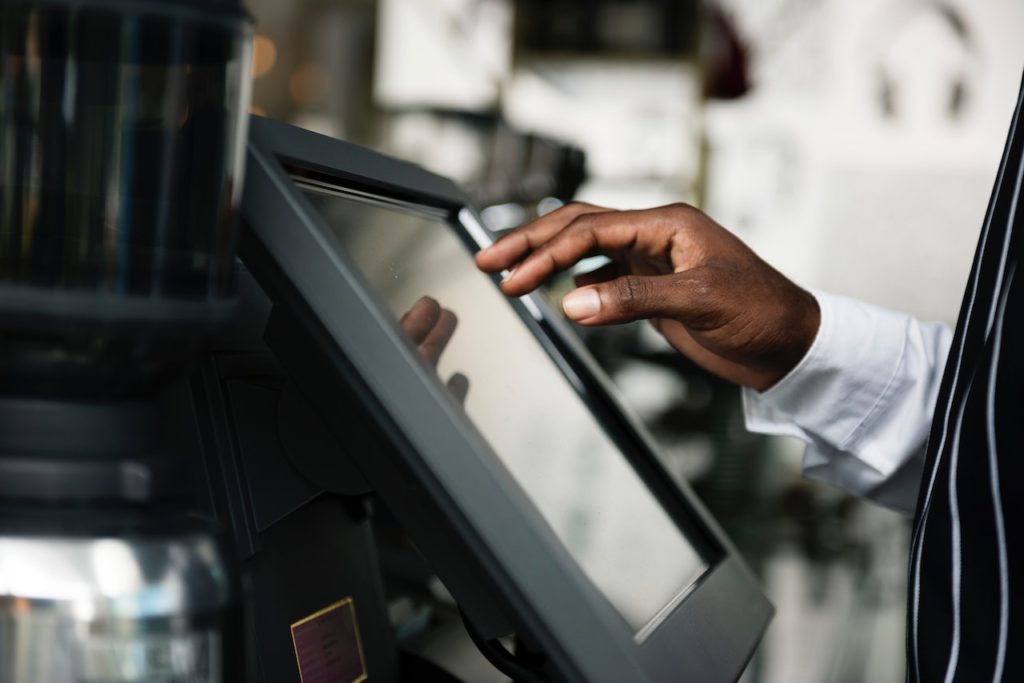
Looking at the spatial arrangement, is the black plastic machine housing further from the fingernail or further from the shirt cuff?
the shirt cuff

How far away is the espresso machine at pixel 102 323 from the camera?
0.40m

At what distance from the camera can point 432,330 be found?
0.63 meters

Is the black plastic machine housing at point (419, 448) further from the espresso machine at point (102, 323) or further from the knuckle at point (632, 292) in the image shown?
the knuckle at point (632, 292)

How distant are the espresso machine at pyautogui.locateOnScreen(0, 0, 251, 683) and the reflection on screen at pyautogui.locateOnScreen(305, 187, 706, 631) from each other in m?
0.14

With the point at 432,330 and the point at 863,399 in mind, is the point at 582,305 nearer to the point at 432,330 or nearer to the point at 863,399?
the point at 432,330

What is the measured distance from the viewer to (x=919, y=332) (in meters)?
1.05

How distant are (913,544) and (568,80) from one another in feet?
12.2

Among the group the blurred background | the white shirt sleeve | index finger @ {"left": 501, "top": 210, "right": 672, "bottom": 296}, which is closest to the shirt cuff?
the white shirt sleeve

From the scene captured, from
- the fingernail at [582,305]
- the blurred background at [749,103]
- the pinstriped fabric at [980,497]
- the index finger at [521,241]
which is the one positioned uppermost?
the blurred background at [749,103]

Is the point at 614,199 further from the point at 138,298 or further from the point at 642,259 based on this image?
the point at 138,298

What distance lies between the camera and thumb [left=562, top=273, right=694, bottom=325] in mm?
674

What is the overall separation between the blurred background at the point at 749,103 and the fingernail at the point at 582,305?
339cm

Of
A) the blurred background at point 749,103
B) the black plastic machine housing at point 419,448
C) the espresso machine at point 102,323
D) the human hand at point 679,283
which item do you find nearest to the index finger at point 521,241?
the human hand at point 679,283

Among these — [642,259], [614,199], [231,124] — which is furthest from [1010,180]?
[614,199]
